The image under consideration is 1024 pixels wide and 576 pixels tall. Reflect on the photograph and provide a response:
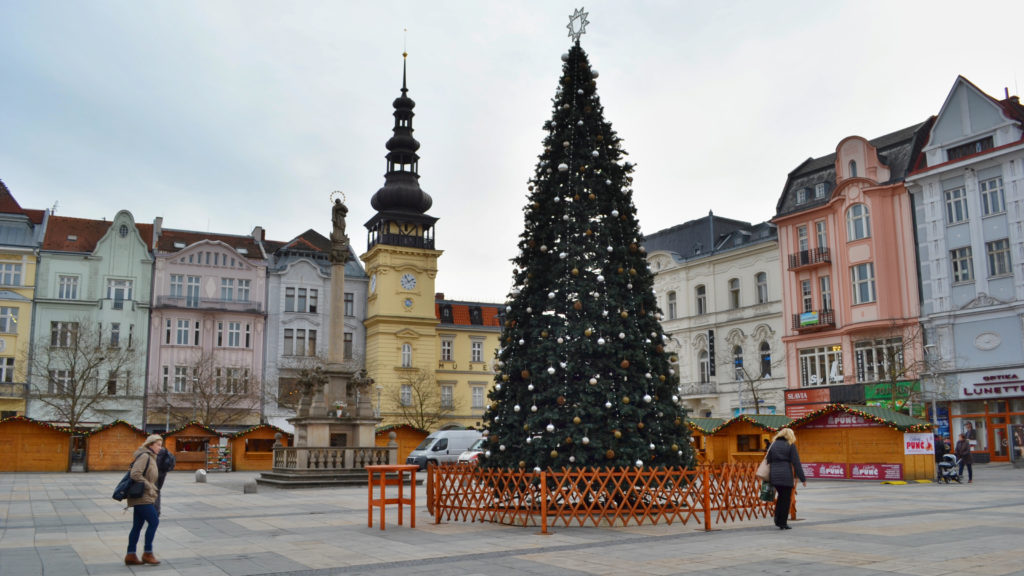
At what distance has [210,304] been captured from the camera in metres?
57.8

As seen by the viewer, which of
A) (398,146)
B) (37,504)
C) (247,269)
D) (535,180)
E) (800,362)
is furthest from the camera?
(398,146)

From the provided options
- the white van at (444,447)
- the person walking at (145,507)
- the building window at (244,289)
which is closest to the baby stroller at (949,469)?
the white van at (444,447)

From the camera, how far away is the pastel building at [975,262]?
118 feet

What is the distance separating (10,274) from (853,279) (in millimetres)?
50666

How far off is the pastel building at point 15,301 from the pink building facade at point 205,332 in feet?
23.8

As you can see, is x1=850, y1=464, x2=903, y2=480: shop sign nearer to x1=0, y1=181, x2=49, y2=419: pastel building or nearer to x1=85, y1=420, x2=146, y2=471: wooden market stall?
x1=85, y1=420, x2=146, y2=471: wooden market stall

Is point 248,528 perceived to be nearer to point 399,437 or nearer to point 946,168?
point 399,437

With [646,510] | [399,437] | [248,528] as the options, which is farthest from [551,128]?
[399,437]

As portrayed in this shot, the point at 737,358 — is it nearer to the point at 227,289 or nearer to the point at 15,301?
the point at 227,289

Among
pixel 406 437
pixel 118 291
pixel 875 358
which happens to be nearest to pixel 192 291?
pixel 118 291

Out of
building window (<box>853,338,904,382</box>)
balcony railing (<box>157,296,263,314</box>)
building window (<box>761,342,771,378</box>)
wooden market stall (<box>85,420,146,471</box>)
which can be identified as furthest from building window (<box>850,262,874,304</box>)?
balcony railing (<box>157,296,263,314</box>)

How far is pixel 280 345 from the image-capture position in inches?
2370

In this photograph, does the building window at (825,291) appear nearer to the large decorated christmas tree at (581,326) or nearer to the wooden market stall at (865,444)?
the wooden market stall at (865,444)

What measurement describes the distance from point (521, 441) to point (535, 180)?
194 inches
